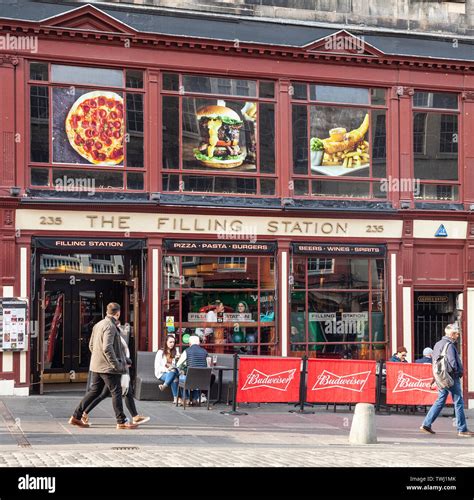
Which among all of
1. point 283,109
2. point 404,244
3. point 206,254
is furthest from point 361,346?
point 283,109

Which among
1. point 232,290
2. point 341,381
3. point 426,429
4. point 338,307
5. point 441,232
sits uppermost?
point 441,232

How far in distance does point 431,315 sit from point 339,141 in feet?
16.1

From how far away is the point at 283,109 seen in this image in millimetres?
22578

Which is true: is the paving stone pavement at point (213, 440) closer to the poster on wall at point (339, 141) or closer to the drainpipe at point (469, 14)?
the poster on wall at point (339, 141)

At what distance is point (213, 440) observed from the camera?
14.3 metres

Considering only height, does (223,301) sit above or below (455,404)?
above

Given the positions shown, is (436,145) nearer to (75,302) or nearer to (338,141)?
(338,141)

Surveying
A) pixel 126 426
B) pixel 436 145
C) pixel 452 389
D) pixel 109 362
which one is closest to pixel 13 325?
pixel 126 426

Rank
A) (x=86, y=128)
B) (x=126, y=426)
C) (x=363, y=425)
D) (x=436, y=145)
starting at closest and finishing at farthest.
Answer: (x=363, y=425), (x=126, y=426), (x=86, y=128), (x=436, y=145)

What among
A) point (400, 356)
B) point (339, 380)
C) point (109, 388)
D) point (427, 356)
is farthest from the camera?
point (427, 356)

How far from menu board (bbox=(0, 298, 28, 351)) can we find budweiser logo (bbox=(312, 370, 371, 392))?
242 inches

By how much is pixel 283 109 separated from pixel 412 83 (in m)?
3.44

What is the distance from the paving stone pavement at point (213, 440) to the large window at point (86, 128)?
190 inches

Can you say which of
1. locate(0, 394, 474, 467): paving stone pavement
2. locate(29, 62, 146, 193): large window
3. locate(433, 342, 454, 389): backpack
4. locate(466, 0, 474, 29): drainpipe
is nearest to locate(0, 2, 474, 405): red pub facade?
locate(29, 62, 146, 193): large window
